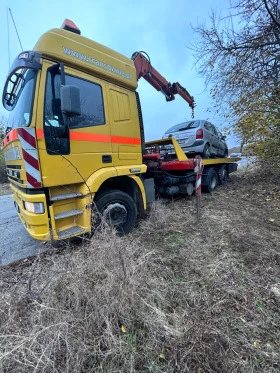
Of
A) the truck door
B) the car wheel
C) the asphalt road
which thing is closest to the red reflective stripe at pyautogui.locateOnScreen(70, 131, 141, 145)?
the truck door

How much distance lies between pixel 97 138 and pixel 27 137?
1.02 m

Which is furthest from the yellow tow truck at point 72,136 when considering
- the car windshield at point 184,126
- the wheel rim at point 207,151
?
the car windshield at point 184,126

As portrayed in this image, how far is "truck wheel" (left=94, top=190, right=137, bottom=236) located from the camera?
3293 mm

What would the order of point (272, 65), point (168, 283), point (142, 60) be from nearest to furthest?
point (168, 283) < point (142, 60) < point (272, 65)

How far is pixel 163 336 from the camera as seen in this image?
1.64 meters

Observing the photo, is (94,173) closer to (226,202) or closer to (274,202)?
(226,202)

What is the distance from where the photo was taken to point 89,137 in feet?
10.2

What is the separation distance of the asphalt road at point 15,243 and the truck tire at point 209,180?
18.2 feet

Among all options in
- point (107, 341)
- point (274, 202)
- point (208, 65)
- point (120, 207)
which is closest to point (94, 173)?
point (120, 207)

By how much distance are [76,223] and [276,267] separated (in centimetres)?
285

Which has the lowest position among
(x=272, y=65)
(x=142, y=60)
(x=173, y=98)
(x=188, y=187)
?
(x=188, y=187)

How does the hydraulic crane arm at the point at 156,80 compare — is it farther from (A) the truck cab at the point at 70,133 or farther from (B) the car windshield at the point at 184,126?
(A) the truck cab at the point at 70,133

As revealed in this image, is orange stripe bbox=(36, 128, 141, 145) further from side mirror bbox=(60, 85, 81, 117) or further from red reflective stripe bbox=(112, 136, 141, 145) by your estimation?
side mirror bbox=(60, 85, 81, 117)

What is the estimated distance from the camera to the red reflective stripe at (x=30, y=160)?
2534 millimetres
